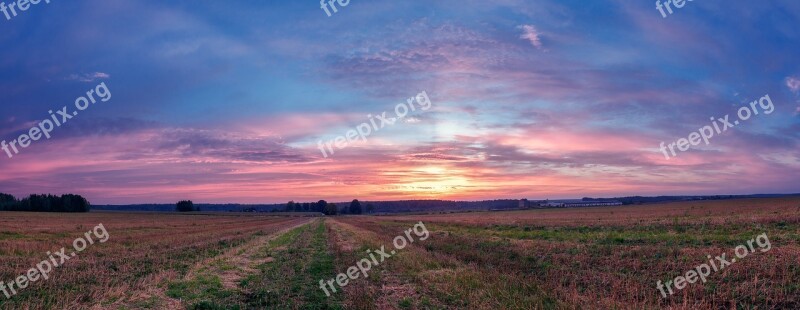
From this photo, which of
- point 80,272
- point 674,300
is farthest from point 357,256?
point 674,300

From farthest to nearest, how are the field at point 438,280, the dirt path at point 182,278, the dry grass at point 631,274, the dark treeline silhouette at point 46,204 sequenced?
the dark treeline silhouette at point 46,204, the dirt path at point 182,278, the field at point 438,280, the dry grass at point 631,274

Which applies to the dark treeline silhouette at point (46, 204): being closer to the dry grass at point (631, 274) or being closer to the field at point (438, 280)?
the field at point (438, 280)

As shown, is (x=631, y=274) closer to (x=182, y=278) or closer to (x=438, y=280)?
(x=438, y=280)

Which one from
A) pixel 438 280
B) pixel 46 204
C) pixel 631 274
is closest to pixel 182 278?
pixel 438 280

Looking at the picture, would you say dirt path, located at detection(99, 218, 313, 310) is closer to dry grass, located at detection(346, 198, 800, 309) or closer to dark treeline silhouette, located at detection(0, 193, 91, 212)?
dry grass, located at detection(346, 198, 800, 309)

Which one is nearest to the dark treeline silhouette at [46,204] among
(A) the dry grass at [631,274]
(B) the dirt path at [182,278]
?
(B) the dirt path at [182,278]

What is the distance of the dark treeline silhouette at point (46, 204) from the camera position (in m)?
151

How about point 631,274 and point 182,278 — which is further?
point 182,278

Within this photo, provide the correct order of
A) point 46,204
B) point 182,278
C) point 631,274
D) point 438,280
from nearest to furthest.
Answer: point 631,274 < point 438,280 < point 182,278 < point 46,204

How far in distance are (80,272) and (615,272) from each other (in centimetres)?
1778

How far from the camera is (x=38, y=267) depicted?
55.2 feet

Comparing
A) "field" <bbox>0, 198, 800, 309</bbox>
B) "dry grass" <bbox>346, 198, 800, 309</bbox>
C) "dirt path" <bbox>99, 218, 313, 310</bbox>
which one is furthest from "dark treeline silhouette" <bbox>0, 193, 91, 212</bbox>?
"dry grass" <bbox>346, 198, 800, 309</bbox>

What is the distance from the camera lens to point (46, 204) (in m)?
152

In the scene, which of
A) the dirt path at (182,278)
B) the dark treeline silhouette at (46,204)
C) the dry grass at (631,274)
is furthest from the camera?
the dark treeline silhouette at (46,204)
